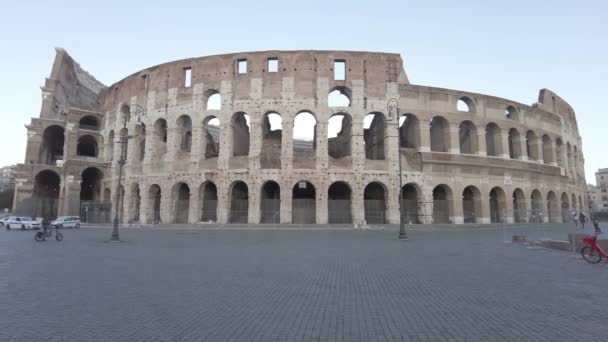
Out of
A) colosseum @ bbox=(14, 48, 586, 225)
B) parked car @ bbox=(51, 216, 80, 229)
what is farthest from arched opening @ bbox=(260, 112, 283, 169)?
parked car @ bbox=(51, 216, 80, 229)

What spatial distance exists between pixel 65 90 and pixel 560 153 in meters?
57.9

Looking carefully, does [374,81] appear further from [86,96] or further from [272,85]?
[86,96]

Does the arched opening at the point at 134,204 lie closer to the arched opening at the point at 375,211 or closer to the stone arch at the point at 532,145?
the arched opening at the point at 375,211

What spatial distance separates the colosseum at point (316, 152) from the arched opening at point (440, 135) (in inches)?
3.7

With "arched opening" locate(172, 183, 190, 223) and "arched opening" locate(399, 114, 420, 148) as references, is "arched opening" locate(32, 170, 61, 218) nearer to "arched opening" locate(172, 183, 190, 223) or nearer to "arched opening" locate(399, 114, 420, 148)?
"arched opening" locate(172, 183, 190, 223)

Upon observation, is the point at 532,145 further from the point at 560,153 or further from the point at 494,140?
the point at 560,153

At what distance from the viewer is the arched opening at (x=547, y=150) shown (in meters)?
33.5

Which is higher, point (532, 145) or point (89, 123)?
point (89, 123)

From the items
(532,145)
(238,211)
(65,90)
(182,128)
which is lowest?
(238,211)

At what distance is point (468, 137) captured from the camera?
30.9 meters

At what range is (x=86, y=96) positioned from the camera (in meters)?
44.2

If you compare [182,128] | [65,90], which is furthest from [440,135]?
[65,90]

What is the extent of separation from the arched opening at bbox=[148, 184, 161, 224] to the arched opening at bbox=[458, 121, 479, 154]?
92.1ft

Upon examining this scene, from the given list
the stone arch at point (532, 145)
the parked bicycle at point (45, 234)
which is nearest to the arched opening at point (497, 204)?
the stone arch at point (532, 145)
